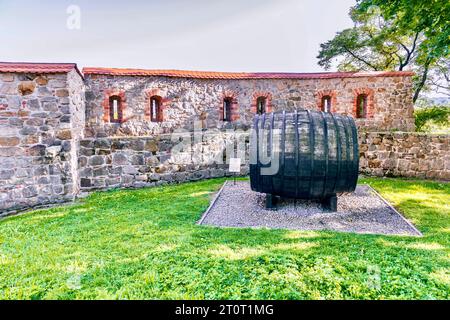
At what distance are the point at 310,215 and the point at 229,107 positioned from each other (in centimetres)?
748

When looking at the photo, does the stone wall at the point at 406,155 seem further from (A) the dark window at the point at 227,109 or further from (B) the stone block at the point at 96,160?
(B) the stone block at the point at 96,160

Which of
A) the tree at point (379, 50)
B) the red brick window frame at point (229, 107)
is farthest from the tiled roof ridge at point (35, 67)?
the tree at point (379, 50)

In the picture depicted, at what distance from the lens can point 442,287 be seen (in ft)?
8.12

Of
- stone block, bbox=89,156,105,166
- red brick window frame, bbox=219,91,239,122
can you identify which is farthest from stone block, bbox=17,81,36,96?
red brick window frame, bbox=219,91,239,122

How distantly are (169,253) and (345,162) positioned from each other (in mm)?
3090

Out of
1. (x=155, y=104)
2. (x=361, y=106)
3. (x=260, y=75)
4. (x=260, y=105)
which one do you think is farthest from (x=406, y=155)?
(x=155, y=104)

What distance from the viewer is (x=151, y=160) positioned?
709 centimetres

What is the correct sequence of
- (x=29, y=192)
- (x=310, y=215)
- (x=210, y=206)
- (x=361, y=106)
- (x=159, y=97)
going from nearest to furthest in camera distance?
(x=310, y=215) < (x=210, y=206) < (x=29, y=192) < (x=159, y=97) < (x=361, y=106)

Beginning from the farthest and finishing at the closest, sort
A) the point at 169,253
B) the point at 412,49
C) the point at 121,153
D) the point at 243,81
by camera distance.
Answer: the point at 412,49 < the point at 243,81 < the point at 121,153 < the point at 169,253

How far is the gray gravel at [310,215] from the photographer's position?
416 cm

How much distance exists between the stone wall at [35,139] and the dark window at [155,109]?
468 cm

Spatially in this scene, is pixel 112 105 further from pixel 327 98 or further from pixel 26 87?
pixel 327 98
